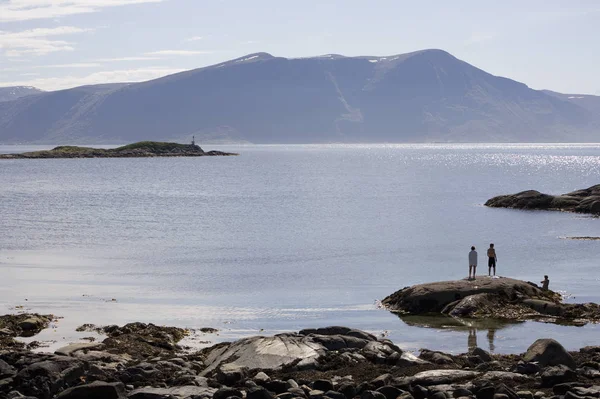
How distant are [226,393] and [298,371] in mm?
3778

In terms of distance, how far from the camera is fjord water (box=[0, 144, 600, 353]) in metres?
33.2

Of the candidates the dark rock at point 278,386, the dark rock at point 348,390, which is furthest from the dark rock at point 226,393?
the dark rock at point 348,390

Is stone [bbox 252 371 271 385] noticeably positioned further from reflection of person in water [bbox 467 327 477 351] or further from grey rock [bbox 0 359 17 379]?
reflection of person in water [bbox 467 327 477 351]

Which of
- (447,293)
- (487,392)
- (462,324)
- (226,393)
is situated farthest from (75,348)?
(447,293)

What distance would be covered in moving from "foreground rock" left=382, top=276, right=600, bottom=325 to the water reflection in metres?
0.63

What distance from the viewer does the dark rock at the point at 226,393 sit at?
62.2ft

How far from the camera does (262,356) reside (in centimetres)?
2338

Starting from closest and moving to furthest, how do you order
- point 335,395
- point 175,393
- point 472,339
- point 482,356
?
point 335,395 → point 175,393 → point 482,356 → point 472,339

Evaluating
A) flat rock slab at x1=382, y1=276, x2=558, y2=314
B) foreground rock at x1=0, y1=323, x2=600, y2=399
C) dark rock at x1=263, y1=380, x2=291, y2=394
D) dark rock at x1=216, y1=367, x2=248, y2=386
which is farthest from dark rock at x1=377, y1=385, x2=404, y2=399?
flat rock slab at x1=382, y1=276, x2=558, y2=314

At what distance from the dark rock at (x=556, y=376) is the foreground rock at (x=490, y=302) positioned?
450 inches

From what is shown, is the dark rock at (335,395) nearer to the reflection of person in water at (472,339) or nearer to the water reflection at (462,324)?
the reflection of person in water at (472,339)

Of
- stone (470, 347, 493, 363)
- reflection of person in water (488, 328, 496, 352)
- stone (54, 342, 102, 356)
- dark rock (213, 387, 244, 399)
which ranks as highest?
dark rock (213, 387, 244, 399)

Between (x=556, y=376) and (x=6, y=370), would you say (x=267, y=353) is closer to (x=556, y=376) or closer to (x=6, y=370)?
(x=6, y=370)

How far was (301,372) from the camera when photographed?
2225cm
